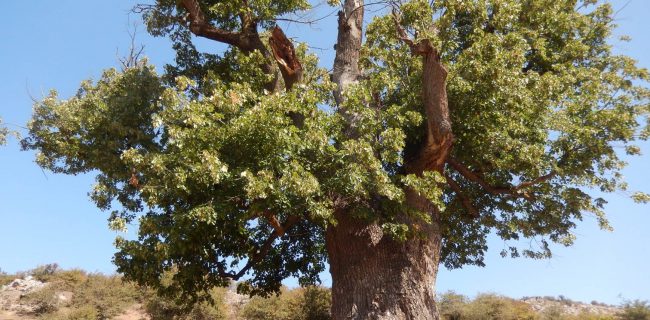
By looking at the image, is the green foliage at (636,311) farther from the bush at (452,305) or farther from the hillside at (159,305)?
the bush at (452,305)

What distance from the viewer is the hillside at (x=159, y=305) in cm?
2005

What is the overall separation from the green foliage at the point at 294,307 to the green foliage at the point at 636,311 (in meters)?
13.0

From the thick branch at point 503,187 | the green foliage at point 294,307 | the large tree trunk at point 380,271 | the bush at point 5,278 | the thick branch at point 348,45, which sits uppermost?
the thick branch at point 348,45

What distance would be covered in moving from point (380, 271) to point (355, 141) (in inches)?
90.9

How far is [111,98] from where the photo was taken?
34.5 ft

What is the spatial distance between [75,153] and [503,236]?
393 inches

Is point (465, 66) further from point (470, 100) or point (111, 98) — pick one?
point (111, 98)

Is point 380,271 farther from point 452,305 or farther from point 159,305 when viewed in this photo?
point 452,305

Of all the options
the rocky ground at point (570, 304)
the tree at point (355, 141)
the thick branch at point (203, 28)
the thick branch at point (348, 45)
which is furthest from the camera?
the rocky ground at point (570, 304)

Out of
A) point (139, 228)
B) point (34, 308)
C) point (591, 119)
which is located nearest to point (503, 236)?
point (591, 119)

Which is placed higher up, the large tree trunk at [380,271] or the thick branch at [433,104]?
the thick branch at [433,104]

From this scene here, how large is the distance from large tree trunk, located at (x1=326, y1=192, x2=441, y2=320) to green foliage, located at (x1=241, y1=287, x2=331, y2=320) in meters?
11.3

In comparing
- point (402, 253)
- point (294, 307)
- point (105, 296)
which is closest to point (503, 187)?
point (402, 253)

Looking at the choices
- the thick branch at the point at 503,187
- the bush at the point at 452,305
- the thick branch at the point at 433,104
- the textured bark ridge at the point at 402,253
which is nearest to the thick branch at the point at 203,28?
the textured bark ridge at the point at 402,253
